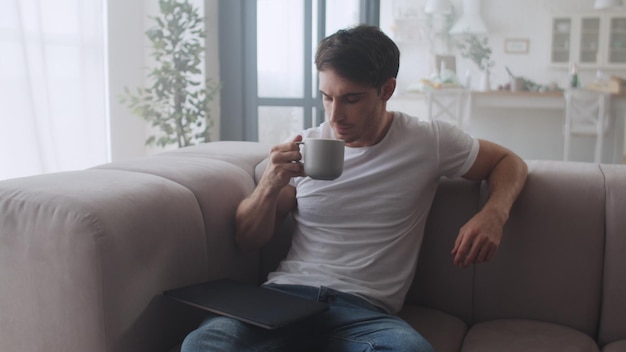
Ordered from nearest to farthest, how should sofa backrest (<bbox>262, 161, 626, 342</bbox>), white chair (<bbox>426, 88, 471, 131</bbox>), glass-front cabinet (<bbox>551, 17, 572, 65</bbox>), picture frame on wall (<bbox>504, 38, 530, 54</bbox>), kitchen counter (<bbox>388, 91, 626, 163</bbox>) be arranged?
sofa backrest (<bbox>262, 161, 626, 342</bbox>) < white chair (<bbox>426, 88, 471, 131</bbox>) < kitchen counter (<bbox>388, 91, 626, 163</bbox>) < glass-front cabinet (<bbox>551, 17, 572, 65</bbox>) < picture frame on wall (<bbox>504, 38, 530, 54</bbox>)

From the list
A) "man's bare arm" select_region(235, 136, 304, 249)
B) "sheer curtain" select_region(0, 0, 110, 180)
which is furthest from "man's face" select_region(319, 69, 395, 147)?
"sheer curtain" select_region(0, 0, 110, 180)

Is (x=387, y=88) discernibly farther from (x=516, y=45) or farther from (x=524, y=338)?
(x=516, y=45)

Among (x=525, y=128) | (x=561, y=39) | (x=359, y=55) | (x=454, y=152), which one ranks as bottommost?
(x=525, y=128)

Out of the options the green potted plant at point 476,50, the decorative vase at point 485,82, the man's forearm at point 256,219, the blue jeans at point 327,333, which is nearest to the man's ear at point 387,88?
the man's forearm at point 256,219

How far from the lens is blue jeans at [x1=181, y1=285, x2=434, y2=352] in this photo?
1101 mm

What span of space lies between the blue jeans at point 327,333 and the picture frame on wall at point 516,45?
6.34 metres

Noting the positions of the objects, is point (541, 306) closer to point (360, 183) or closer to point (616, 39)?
point (360, 183)

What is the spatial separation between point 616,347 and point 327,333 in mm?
654

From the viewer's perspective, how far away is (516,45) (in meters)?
7.04

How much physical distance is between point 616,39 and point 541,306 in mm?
6194

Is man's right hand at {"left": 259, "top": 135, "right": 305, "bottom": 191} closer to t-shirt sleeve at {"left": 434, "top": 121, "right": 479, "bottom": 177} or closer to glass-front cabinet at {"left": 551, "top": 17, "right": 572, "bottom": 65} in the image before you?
t-shirt sleeve at {"left": 434, "top": 121, "right": 479, "bottom": 177}

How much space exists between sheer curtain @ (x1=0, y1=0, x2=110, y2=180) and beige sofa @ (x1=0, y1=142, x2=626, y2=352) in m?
0.99

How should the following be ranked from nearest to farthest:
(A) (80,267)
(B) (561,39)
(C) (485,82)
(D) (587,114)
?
(A) (80,267) → (D) (587,114) → (C) (485,82) → (B) (561,39)

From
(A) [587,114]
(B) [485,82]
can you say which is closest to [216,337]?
(A) [587,114]
